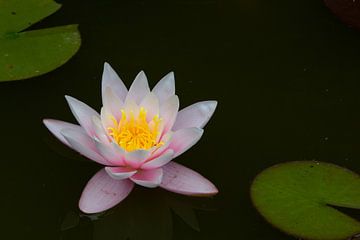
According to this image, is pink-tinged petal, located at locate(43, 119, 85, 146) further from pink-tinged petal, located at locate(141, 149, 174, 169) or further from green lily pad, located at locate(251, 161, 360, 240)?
green lily pad, located at locate(251, 161, 360, 240)

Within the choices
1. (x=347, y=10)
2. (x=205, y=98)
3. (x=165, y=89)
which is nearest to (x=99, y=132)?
(x=165, y=89)

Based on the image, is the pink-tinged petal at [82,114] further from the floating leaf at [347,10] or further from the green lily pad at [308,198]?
the floating leaf at [347,10]

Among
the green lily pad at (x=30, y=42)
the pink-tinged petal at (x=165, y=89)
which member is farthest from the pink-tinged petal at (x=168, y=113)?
the green lily pad at (x=30, y=42)

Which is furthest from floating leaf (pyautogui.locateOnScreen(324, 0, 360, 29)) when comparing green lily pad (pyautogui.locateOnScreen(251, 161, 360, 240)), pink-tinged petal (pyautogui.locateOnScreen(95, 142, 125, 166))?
pink-tinged petal (pyautogui.locateOnScreen(95, 142, 125, 166))

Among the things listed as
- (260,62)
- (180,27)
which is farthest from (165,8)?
(260,62)

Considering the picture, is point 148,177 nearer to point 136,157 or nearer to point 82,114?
point 136,157
